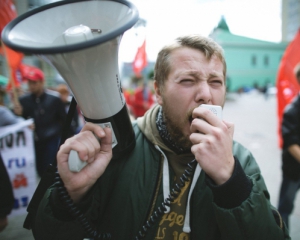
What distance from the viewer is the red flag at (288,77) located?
407 centimetres

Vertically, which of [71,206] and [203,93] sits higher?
[203,93]

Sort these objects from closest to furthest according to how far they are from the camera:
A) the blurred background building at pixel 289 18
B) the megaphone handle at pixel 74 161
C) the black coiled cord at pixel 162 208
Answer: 1. the megaphone handle at pixel 74 161
2. the black coiled cord at pixel 162 208
3. the blurred background building at pixel 289 18

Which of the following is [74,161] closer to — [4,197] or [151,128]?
[151,128]

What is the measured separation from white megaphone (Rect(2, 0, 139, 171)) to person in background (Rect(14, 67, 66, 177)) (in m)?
3.04

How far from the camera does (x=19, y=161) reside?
9.95 ft

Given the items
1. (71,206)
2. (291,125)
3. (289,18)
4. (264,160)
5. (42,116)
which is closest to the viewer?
(71,206)

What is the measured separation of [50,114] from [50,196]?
9.81 feet

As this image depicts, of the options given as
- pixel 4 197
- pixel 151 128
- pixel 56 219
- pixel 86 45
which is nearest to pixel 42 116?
pixel 4 197

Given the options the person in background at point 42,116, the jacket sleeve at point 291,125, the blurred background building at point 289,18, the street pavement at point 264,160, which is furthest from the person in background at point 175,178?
the blurred background building at point 289,18

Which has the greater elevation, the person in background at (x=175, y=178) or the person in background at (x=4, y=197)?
the person in background at (x=175, y=178)

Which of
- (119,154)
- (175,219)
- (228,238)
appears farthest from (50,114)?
(228,238)

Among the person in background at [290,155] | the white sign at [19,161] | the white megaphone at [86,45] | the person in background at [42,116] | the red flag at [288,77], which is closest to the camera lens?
the white megaphone at [86,45]

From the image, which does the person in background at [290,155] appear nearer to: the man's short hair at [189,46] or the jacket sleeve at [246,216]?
the man's short hair at [189,46]

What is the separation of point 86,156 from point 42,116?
3.25 meters
